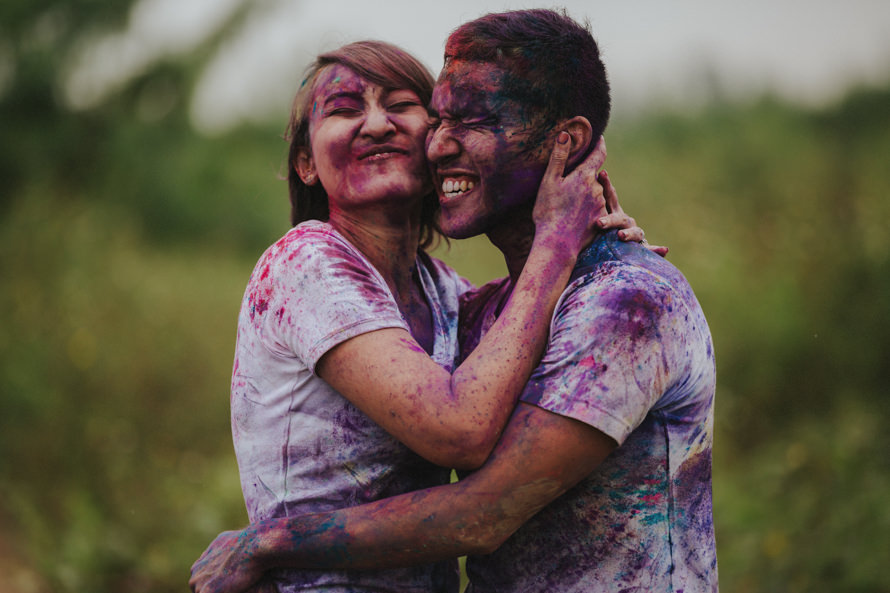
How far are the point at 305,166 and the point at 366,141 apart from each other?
0.33 metres

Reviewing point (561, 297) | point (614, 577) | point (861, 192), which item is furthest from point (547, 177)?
point (861, 192)

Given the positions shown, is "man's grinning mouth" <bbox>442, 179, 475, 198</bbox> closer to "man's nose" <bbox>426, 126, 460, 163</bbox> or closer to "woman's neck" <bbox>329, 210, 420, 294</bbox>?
"man's nose" <bbox>426, 126, 460, 163</bbox>

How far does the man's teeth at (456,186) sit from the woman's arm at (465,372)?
0.31m

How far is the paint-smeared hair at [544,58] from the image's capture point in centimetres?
235

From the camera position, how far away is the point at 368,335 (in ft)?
7.04

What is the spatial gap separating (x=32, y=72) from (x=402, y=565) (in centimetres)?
899

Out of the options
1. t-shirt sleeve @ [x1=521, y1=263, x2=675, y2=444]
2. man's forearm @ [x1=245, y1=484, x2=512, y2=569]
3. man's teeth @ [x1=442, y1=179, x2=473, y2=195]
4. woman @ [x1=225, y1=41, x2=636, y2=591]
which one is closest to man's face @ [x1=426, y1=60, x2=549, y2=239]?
man's teeth @ [x1=442, y1=179, x2=473, y2=195]

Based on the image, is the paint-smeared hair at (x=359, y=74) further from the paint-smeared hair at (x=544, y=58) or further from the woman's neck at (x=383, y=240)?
the paint-smeared hair at (x=544, y=58)

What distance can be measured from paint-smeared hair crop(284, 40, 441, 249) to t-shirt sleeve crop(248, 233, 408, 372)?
2.04 feet

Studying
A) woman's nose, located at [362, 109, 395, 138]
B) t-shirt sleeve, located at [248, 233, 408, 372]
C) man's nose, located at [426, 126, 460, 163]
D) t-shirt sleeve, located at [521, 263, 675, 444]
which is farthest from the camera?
woman's nose, located at [362, 109, 395, 138]

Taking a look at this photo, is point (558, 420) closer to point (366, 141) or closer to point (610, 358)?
point (610, 358)

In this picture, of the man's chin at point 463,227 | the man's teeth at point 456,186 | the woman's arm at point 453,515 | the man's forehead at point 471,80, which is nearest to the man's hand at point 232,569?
the woman's arm at point 453,515

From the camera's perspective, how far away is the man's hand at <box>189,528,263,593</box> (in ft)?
7.59

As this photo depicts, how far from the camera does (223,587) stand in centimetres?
233
